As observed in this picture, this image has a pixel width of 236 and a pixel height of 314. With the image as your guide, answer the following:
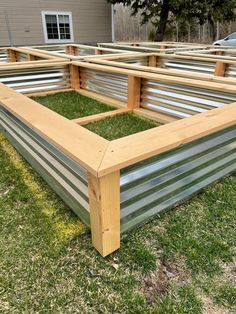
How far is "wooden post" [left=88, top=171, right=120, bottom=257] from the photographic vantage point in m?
1.27

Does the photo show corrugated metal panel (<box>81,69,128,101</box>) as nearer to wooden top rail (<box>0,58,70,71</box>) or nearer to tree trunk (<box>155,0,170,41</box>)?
wooden top rail (<box>0,58,70,71</box>)

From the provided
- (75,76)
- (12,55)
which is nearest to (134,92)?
(75,76)

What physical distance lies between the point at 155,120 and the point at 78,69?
76.0 inches

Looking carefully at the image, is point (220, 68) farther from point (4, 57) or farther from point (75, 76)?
point (4, 57)

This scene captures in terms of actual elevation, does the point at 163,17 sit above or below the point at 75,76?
above

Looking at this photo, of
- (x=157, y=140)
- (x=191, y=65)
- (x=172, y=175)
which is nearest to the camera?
(x=157, y=140)

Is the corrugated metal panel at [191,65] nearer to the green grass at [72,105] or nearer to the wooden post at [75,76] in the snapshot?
the wooden post at [75,76]

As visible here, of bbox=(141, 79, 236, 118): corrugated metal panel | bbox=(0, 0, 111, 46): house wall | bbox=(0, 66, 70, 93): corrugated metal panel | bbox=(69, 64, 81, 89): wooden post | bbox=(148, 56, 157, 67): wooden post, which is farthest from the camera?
bbox=(0, 0, 111, 46): house wall

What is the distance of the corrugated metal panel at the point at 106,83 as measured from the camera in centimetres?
376

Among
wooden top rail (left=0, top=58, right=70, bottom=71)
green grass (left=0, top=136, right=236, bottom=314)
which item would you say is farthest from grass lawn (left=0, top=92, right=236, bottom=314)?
wooden top rail (left=0, top=58, right=70, bottom=71)

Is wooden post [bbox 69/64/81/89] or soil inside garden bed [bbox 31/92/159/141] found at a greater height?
wooden post [bbox 69/64/81/89]

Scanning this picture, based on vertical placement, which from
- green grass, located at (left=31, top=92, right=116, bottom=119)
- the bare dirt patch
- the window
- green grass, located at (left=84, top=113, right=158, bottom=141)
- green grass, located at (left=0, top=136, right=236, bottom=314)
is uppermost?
the window

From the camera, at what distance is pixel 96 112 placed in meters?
3.64

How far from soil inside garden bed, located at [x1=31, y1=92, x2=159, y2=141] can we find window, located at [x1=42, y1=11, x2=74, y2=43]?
944 centimetres
